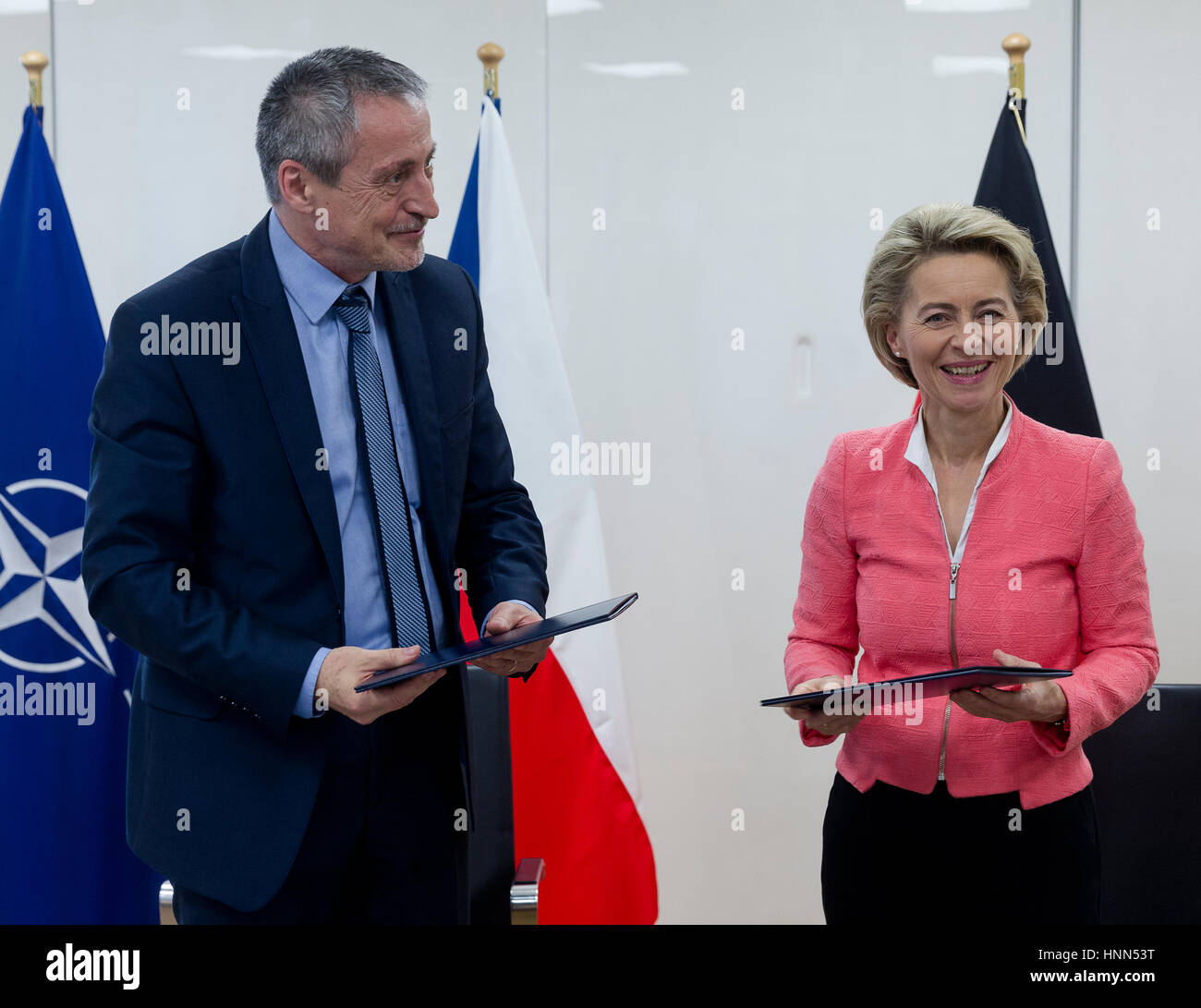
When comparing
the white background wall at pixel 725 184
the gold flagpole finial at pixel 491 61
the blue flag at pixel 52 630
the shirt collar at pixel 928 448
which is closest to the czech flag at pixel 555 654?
the gold flagpole finial at pixel 491 61

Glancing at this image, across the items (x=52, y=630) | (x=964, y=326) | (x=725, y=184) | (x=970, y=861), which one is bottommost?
(x=970, y=861)

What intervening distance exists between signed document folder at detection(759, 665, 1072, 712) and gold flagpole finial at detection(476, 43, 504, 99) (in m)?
1.87

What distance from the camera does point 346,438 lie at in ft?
4.99

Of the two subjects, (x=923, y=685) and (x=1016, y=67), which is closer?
(x=923, y=685)

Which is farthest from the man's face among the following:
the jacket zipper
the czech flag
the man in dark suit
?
the czech flag

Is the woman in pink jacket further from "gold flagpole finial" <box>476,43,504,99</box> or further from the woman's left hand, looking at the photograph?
"gold flagpole finial" <box>476,43,504,99</box>

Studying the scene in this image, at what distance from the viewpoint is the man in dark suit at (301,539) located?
1.42 meters

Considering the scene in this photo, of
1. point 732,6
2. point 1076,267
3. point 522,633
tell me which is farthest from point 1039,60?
point 522,633

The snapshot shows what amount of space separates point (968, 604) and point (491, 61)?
6.06ft

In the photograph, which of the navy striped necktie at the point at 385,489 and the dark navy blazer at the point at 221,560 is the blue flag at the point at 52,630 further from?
the navy striped necktie at the point at 385,489

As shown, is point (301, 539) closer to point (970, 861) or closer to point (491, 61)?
point (970, 861)

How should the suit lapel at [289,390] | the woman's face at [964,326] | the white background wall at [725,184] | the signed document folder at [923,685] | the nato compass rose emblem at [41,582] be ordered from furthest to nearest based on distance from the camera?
the white background wall at [725,184] → the nato compass rose emblem at [41,582] → the woman's face at [964,326] → the suit lapel at [289,390] → the signed document folder at [923,685]

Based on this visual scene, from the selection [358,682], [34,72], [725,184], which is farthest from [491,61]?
[358,682]

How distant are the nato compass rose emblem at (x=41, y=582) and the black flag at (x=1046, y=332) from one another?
7.12ft
